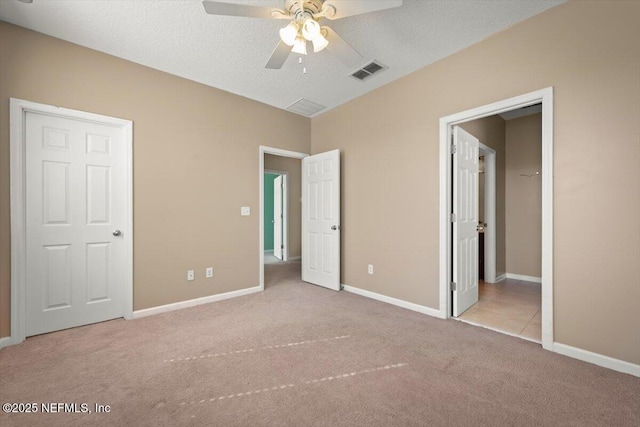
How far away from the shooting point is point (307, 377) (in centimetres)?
185

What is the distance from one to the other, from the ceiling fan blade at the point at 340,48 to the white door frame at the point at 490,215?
10.3 feet

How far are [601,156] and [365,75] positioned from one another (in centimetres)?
227

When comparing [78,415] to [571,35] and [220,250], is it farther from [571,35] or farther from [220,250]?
[571,35]

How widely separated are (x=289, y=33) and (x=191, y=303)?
301cm

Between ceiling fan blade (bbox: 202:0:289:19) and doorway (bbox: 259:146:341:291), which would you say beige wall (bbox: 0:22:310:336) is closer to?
doorway (bbox: 259:146:341:291)

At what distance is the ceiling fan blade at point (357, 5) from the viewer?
1644 mm

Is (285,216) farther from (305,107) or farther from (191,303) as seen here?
(191,303)

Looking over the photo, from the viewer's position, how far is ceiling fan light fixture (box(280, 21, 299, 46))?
1856 millimetres

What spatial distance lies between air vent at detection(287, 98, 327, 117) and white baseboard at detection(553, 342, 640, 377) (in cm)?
374

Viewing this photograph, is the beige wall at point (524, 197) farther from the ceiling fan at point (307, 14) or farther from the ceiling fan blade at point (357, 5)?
the ceiling fan blade at point (357, 5)

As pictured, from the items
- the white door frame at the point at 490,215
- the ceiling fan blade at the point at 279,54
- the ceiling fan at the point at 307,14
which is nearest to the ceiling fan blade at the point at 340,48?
the ceiling fan at the point at 307,14

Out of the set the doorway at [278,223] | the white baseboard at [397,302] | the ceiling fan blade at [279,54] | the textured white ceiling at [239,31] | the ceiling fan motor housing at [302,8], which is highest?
the textured white ceiling at [239,31]

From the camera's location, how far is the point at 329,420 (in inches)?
58.2

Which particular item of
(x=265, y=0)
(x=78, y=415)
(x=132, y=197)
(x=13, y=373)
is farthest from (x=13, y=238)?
(x=265, y=0)
